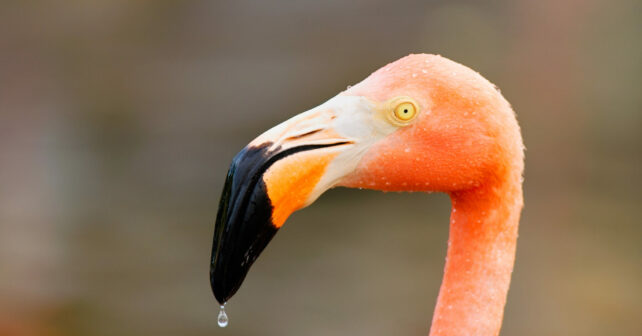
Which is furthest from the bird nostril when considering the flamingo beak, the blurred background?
the blurred background

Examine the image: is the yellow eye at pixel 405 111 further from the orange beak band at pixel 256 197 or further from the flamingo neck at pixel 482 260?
the flamingo neck at pixel 482 260

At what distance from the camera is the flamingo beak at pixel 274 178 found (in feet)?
5.08

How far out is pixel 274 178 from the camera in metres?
1.54

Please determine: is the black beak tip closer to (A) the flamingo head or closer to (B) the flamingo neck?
(A) the flamingo head

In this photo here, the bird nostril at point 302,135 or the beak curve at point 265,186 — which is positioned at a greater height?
the bird nostril at point 302,135

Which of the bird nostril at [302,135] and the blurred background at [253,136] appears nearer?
the bird nostril at [302,135]

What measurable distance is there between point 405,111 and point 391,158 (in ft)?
0.37

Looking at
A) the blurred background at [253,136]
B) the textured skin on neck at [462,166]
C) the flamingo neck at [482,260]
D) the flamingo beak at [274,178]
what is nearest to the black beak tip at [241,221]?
the flamingo beak at [274,178]

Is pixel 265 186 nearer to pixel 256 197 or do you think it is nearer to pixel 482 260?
pixel 256 197

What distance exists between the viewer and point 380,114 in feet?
5.33

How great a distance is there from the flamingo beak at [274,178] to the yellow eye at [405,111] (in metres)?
0.08

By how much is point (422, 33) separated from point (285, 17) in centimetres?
109

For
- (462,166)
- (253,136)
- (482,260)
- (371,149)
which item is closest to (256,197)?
(371,149)

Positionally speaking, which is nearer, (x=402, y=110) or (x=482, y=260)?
(x=402, y=110)
